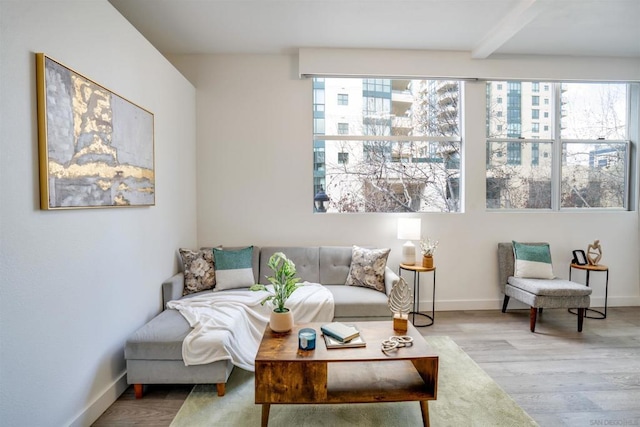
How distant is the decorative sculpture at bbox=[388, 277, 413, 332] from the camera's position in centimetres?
216

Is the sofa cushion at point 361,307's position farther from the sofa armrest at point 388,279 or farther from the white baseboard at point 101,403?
the white baseboard at point 101,403

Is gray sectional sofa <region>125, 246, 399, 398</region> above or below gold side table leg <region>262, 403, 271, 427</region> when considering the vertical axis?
above

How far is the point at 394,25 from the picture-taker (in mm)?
3189

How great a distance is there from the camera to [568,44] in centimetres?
362

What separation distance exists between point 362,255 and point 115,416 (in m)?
2.40

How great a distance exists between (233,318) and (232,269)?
86cm

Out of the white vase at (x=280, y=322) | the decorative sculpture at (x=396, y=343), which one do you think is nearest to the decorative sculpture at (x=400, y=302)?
the decorative sculpture at (x=396, y=343)

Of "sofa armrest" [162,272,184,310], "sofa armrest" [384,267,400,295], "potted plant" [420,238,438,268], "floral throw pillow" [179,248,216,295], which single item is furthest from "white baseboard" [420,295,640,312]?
"sofa armrest" [162,272,184,310]

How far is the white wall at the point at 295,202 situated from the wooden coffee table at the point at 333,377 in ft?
6.47

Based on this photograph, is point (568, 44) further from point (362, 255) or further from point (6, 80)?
point (6, 80)

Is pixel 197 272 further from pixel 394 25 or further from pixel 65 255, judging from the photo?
pixel 394 25

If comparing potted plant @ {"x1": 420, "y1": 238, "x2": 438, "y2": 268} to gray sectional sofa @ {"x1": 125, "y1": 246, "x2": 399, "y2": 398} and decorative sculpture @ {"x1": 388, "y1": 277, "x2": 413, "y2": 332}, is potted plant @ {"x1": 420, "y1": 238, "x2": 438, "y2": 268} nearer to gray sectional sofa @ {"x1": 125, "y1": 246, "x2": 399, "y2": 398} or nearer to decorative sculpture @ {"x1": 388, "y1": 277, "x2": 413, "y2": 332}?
gray sectional sofa @ {"x1": 125, "y1": 246, "x2": 399, "y2": 398}

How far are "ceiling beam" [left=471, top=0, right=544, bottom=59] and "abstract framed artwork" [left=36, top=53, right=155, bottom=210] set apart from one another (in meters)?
3.36

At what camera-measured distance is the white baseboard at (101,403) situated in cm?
191
